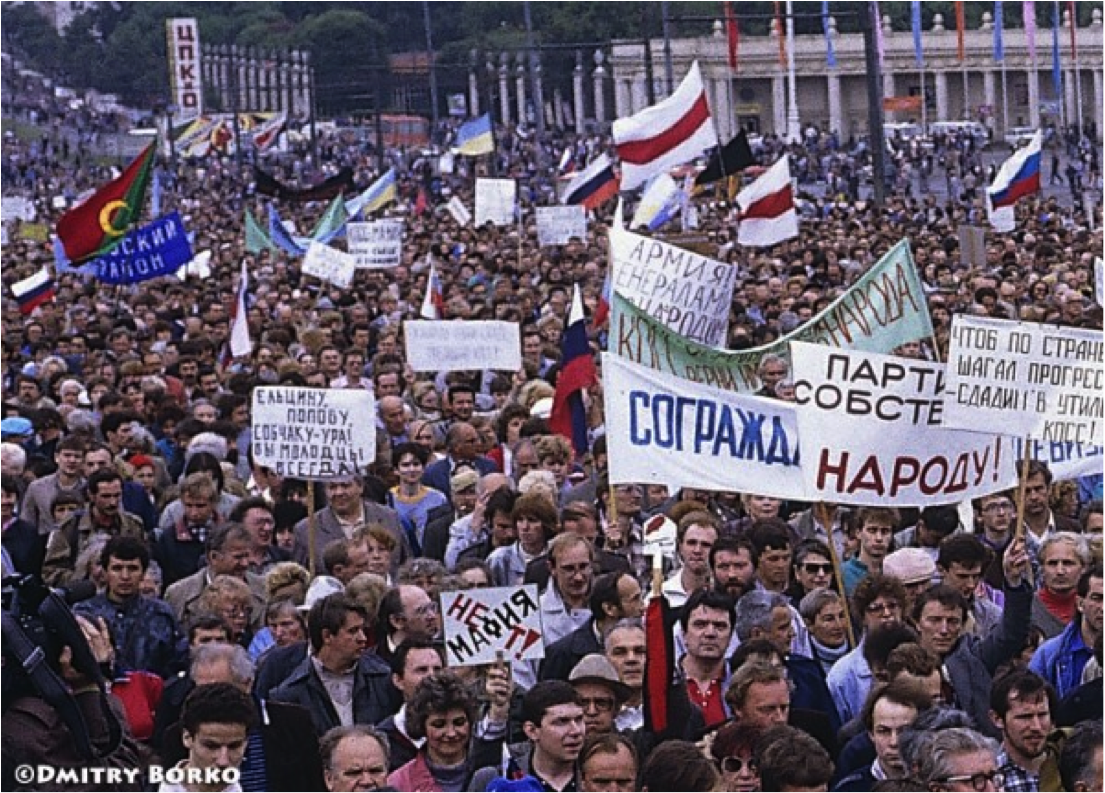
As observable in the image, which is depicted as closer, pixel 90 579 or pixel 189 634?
pixel 189 634

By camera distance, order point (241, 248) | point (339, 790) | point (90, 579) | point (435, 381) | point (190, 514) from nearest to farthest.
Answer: point (339, 790) < point (90, 579) < point (190, 514) < point (435, 381) < point (241, 248)

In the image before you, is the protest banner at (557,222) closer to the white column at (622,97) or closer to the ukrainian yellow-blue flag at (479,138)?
the ukrainian yellow-blue flag at (479,138)

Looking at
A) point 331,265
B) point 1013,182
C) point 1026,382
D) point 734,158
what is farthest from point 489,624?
point 1013,182

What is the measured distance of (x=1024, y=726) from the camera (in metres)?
7.32

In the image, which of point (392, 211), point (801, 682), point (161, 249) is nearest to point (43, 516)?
point (801, 682)

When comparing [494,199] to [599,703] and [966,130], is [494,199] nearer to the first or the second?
[599,703]

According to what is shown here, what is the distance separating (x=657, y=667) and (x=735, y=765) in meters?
0.64

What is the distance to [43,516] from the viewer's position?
476 inches

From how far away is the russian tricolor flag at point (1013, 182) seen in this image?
104 ft

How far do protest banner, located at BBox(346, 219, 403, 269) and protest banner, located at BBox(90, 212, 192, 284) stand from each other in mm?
5457

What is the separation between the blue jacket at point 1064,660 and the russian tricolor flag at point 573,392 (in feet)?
17.9

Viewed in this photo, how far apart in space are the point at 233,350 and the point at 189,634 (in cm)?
1163

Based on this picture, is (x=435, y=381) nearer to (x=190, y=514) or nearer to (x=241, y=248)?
(x=190, y=514)

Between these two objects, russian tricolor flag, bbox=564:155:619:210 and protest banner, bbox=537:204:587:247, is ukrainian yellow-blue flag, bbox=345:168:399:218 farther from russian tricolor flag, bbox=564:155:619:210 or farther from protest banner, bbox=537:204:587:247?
protest banner, bbox=537:204:587:247
